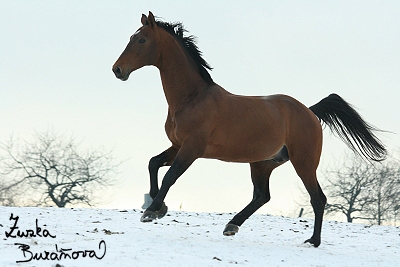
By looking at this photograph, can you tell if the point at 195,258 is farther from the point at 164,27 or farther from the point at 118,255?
the point at 164,27

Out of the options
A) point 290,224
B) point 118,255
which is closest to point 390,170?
point 290,224

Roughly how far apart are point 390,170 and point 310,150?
18.7m

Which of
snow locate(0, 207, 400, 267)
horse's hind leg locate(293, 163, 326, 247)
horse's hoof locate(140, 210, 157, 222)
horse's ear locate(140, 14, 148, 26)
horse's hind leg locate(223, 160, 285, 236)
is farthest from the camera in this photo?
horse's hind leg locate(223, 160, 285, 236)

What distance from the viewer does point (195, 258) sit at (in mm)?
7016

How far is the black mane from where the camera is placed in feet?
26.9

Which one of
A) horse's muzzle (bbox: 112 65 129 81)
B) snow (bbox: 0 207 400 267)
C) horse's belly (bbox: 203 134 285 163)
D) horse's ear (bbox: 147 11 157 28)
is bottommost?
snow (bbox: 0 207 400 267)

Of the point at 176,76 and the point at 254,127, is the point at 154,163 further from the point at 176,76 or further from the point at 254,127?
the point at 254,127

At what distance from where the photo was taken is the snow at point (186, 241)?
695 cm

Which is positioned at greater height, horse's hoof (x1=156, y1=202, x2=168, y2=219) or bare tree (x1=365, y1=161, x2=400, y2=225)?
bare tree (x1=365, y1=161, x2=400, y2=225)

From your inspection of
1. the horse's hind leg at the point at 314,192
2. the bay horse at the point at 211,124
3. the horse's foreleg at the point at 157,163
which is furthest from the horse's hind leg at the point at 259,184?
the horse's foreleg at the point at 157,163

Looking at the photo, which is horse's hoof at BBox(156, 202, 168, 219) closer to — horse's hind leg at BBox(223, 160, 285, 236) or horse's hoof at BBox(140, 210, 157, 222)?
horse's hoof at BBox(140, 210, 157, 222)

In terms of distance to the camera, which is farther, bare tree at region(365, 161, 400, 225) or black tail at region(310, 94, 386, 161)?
bare tree at region(365, 161, 400, 225)

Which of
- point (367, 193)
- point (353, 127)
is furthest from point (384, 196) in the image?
point (353, 127)

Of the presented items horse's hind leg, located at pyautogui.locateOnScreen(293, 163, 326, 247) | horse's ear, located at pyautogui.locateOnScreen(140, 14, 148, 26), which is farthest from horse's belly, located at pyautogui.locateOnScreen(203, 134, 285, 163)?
horse's ear, located at pyautogui.locateOnScreen(140, 14, 148, 26)
